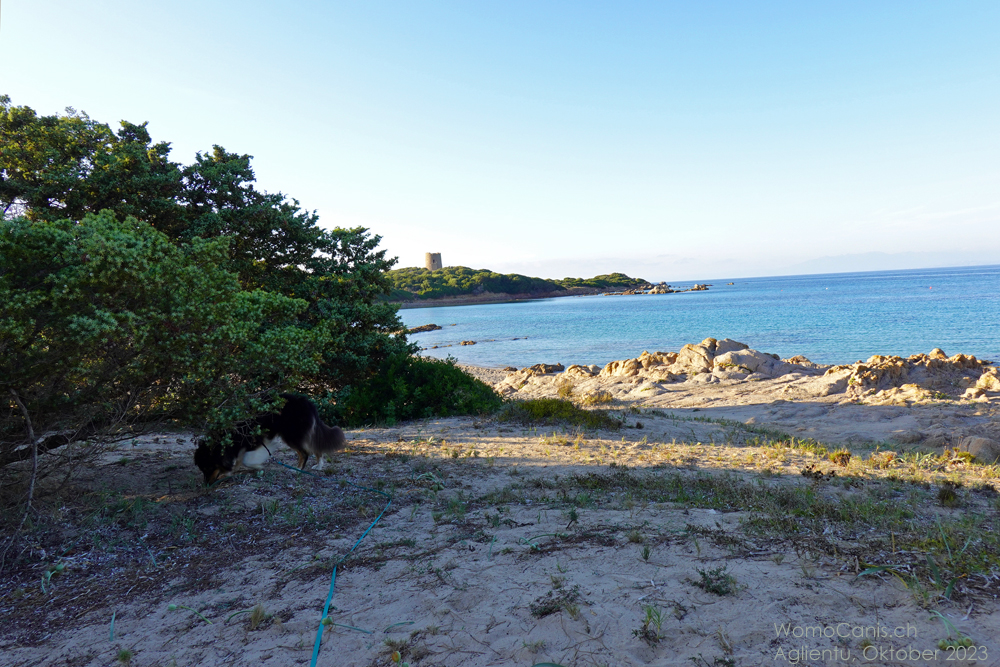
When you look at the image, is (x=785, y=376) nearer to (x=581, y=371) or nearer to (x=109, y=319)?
(x=581, y=371)

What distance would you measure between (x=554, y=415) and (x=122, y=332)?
8.35 meters

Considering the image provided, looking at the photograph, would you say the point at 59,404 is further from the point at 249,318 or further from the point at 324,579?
the point at 324,579

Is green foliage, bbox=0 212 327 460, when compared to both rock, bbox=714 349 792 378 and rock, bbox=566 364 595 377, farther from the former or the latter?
rock, bbox=566 364 595 377

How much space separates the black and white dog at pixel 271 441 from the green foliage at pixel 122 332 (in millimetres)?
962

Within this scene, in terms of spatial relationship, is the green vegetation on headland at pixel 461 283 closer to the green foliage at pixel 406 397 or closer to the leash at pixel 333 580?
the green foliage at pixel 406 397

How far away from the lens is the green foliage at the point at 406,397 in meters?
11.7

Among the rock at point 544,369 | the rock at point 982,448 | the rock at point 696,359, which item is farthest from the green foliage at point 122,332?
the rock at point 544,369

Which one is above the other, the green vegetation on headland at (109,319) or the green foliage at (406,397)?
the green vegetation on headland at (109,319)

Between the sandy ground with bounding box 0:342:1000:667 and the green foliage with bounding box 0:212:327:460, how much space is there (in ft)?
4.09

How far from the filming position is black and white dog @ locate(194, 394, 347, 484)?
6078mm

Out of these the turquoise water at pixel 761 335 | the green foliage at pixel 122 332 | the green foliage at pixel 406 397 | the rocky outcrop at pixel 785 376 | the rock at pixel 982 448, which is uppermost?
the green foliage at pixel 122 332

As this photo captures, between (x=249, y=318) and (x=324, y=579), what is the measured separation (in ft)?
8.99

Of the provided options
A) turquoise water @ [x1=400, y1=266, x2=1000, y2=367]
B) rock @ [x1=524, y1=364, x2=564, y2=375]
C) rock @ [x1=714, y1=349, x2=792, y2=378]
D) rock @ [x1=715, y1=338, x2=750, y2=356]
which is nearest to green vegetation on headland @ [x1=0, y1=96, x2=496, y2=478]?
rock @ [x1=714, y1=349, x2=792, y2=378]

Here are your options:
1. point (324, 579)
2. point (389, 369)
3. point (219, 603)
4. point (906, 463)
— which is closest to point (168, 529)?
point (219, 603)
